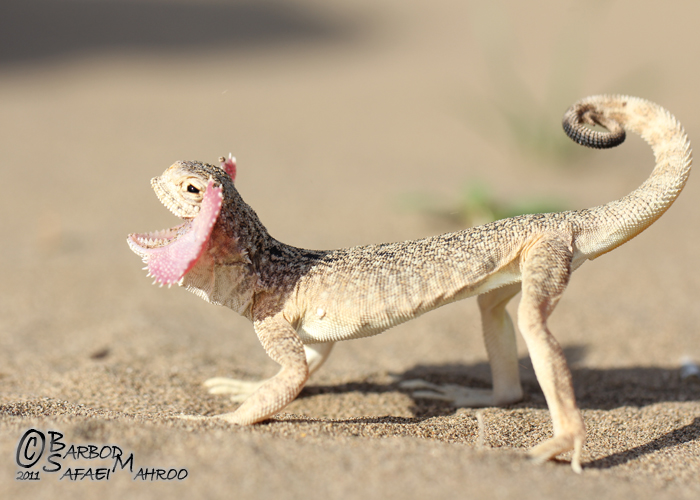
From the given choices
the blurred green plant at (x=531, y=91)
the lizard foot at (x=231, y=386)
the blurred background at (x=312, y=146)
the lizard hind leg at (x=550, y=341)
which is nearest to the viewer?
the lizard hind leg at (x=550, y=341)

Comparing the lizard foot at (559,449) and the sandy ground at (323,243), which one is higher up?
the sandy ground at (323,243)

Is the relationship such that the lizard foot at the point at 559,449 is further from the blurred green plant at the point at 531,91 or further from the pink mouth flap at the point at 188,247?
the blurred green plant at the point at 531,91

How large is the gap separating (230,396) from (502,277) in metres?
1.84

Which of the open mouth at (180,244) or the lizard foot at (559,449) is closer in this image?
the lizard foot at (559,449)

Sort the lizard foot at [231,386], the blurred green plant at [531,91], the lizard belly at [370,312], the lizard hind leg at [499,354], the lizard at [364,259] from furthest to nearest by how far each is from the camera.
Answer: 1. the blurred green plant at [531,91]
2. the lizard foot at [231,386]
3. the lizard hind leg at [499,354]
4. the lizard belly at [370,312]
5. the lizard at [364,259]

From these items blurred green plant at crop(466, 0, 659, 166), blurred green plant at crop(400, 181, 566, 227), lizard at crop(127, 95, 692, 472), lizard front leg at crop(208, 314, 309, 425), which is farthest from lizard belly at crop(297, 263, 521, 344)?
blurred green plant at crop(466, 0, 659, 166)

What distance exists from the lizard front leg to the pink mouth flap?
54 centimetres

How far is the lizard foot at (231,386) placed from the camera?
400 centimetres

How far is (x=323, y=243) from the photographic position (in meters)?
7.25

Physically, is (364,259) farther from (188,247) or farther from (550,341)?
(550,341)

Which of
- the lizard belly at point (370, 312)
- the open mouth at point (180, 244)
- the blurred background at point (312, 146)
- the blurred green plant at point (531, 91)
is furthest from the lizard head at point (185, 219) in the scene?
the blurred green plant at point (531, 91)

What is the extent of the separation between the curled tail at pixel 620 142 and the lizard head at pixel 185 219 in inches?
Result: 70.3

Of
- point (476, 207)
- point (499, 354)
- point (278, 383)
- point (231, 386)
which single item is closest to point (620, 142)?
point (499, 354)

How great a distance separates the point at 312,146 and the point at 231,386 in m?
8.35
